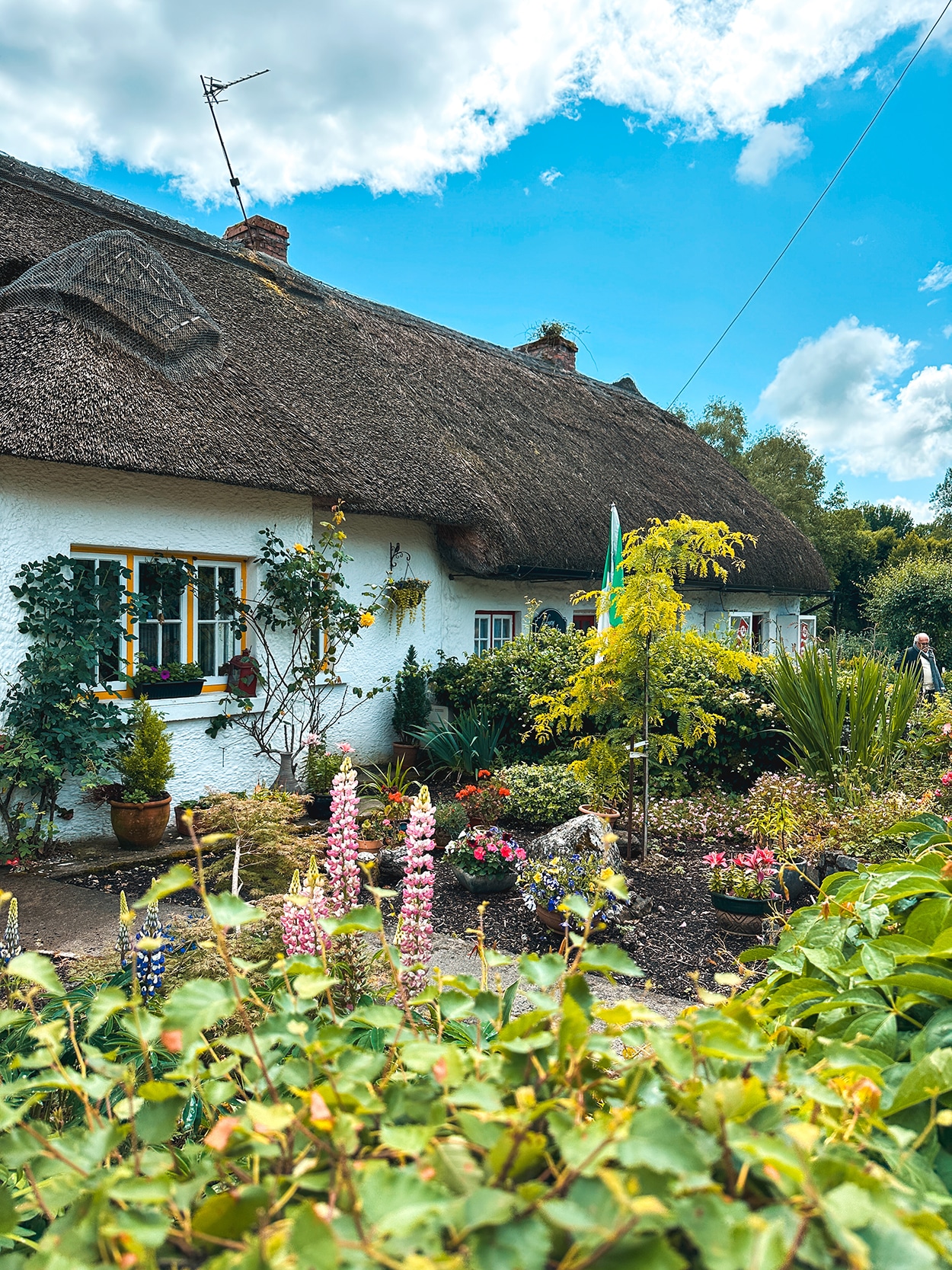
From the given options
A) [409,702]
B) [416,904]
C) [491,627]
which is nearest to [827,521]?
[491,627]

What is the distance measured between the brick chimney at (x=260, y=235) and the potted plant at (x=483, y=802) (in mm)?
8145

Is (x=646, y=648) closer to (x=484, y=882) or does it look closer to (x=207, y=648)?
(x=484, y=882)

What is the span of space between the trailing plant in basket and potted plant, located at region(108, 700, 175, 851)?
2.31 metres

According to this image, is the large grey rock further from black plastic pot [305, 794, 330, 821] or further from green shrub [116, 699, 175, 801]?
green shrub [116, 699, 175, 801]

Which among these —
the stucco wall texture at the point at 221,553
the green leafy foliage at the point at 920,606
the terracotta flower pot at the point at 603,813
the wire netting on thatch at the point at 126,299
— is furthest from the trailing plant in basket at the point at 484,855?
the green leafy foliage at the point at 920,606

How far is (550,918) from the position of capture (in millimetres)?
4199

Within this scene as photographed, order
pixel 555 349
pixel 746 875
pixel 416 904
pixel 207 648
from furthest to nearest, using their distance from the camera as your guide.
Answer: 1. pixel 555 349
2. pixel 207 648
3. pixel 746 875
4. pixel 416 904

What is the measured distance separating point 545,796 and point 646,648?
59.8 inches

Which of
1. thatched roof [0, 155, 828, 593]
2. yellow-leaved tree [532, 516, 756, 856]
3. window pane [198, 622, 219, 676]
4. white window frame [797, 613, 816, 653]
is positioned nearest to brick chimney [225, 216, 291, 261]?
thatched roof [0, 155, 828, 593]

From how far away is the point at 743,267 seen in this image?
40.5 ft

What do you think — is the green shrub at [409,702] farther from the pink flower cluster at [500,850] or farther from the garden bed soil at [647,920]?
the pink flower cluster at [500,850]

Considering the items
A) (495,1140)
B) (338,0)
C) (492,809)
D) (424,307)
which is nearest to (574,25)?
(338,0)

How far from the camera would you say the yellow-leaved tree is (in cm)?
521

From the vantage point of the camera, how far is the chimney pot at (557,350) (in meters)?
15.1
